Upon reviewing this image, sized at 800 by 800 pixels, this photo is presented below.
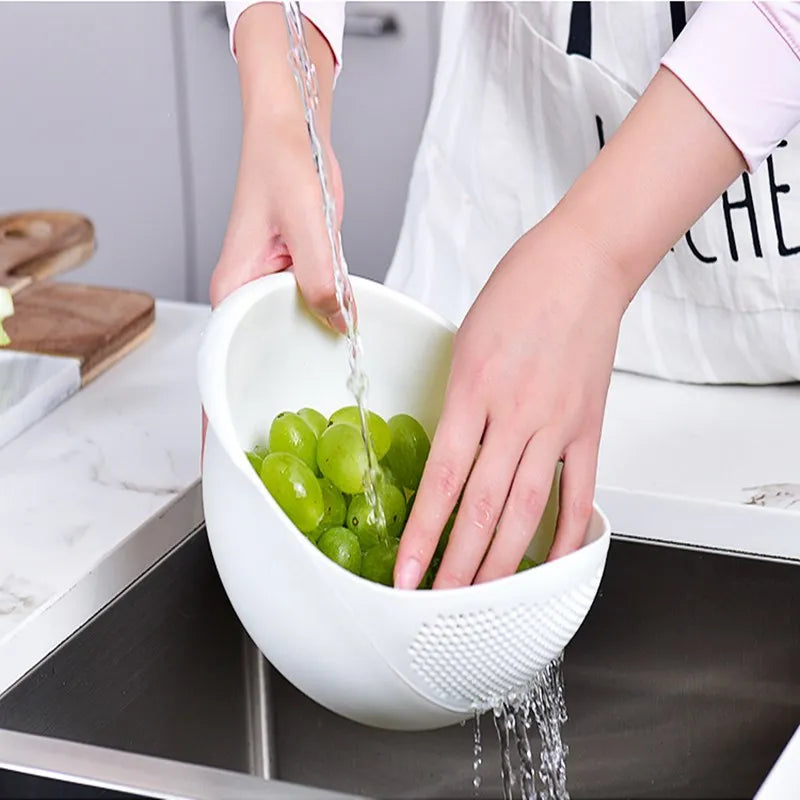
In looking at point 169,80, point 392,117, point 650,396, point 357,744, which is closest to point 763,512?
point 650,396

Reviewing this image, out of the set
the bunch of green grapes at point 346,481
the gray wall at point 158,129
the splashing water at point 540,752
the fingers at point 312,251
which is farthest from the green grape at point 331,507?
the gray wall at point 158,129

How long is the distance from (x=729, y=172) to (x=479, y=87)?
38 cm

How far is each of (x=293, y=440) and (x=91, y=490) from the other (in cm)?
21

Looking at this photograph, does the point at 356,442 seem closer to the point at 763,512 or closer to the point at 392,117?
the point at 763,512

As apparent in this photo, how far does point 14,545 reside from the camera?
82 cm

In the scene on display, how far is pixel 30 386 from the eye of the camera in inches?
39.1

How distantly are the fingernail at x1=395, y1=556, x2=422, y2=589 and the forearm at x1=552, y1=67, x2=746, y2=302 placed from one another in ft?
0.59

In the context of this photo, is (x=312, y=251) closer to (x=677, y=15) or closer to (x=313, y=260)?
(x=313, y=260)

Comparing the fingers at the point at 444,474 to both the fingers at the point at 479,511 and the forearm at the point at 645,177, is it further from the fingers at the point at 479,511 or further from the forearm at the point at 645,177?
the forearm at the point at 645,177

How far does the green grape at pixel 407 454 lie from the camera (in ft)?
A: 2.51

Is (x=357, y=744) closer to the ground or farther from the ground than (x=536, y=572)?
closer to the ground

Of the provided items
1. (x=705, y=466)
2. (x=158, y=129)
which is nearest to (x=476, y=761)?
(x=705, y=466)

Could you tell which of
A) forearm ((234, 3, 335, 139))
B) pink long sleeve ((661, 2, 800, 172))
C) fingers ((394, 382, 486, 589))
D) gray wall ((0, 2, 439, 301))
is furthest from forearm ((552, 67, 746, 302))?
gray wall ((0, 2, 439, 301))

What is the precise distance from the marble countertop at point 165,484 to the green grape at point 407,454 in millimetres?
149
